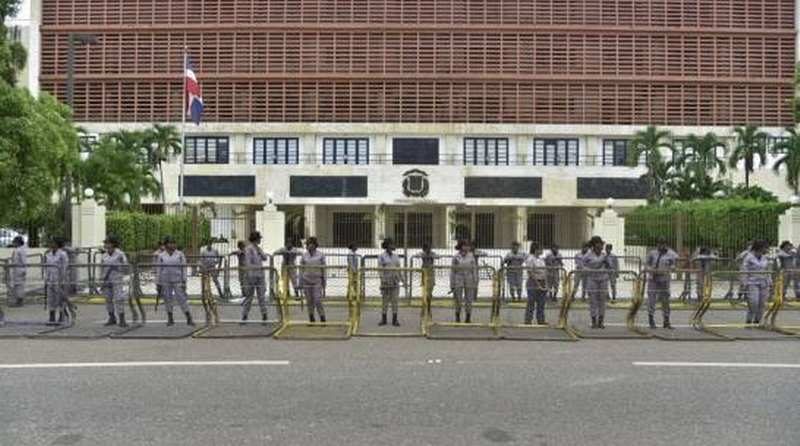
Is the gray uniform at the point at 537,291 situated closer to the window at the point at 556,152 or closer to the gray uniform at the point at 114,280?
the gray uniform at the point at 114,280

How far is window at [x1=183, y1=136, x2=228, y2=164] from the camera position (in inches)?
2474

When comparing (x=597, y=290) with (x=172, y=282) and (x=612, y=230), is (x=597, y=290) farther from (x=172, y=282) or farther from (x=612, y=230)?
(x=612, y=230)

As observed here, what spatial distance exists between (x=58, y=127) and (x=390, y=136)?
4063 cm

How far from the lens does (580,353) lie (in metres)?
11.5

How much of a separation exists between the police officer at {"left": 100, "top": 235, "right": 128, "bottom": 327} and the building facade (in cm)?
4575

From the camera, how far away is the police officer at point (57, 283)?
14.6m

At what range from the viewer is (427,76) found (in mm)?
62031

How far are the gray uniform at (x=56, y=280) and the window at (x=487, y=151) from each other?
48186 mm

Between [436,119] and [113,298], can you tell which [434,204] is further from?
[113,298]

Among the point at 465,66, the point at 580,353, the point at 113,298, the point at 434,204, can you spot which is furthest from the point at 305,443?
the point at 465,66

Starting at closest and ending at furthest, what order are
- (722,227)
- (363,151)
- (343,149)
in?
(722,227)
(363,151)
(343,149)

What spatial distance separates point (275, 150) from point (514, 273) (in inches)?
1897

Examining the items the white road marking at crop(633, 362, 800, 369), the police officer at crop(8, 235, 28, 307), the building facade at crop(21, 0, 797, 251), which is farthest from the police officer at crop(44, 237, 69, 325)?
the building facade at crop(21, 0, 797, 251)

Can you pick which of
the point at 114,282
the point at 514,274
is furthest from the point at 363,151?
the point at 114,282
